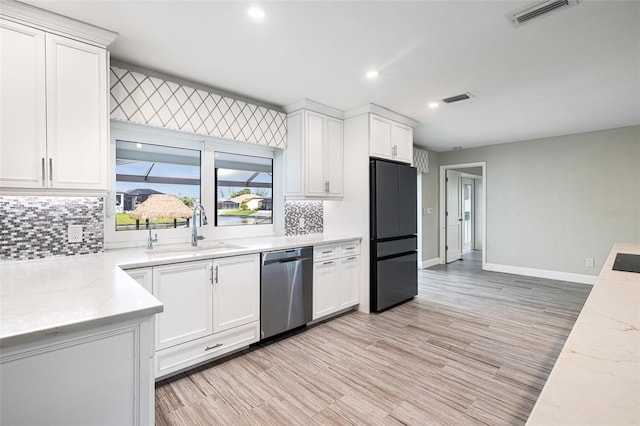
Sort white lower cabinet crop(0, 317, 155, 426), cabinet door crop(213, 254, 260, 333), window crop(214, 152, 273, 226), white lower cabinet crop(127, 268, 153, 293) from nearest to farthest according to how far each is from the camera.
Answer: white lower cabinet crop(0, 317, 155, 426) < white lower cabinet crop(127, 268, 153, 293) < cabinet door crop(213, 254, 260, 333) < window crop(214, 152, 273, 226)

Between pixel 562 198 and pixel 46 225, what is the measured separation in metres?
6.63

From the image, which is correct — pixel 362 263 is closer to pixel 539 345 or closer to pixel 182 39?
pixel 539 345

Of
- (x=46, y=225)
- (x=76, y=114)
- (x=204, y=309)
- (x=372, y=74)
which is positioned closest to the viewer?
(x=76, y=114)

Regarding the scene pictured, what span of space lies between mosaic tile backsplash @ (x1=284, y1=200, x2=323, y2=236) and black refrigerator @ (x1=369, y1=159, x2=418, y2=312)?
0.79 metres

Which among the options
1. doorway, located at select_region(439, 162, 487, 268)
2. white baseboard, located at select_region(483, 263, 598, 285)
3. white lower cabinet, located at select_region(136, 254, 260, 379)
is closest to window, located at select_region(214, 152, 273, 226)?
white lower cabinet, located at select_region(136, 254, 260, 379)

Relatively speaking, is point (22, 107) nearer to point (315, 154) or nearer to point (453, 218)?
point (315, 154)

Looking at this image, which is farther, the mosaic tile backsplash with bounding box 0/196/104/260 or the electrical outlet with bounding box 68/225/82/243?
the electrical outlet with bounding box 68/225/82/243

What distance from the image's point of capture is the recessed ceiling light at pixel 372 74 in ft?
8.91

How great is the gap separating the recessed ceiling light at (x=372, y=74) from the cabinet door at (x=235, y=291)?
75.0 inches

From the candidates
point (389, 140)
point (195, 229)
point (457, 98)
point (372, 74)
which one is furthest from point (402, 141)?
point (195, 229)

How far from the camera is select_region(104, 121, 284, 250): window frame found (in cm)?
254

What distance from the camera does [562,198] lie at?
507cm

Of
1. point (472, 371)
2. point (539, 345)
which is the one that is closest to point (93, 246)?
point (472, 371)

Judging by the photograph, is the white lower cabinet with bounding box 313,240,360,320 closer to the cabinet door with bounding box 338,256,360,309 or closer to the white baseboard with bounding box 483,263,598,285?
the cabinet door with bounding box 338,256,360,309
